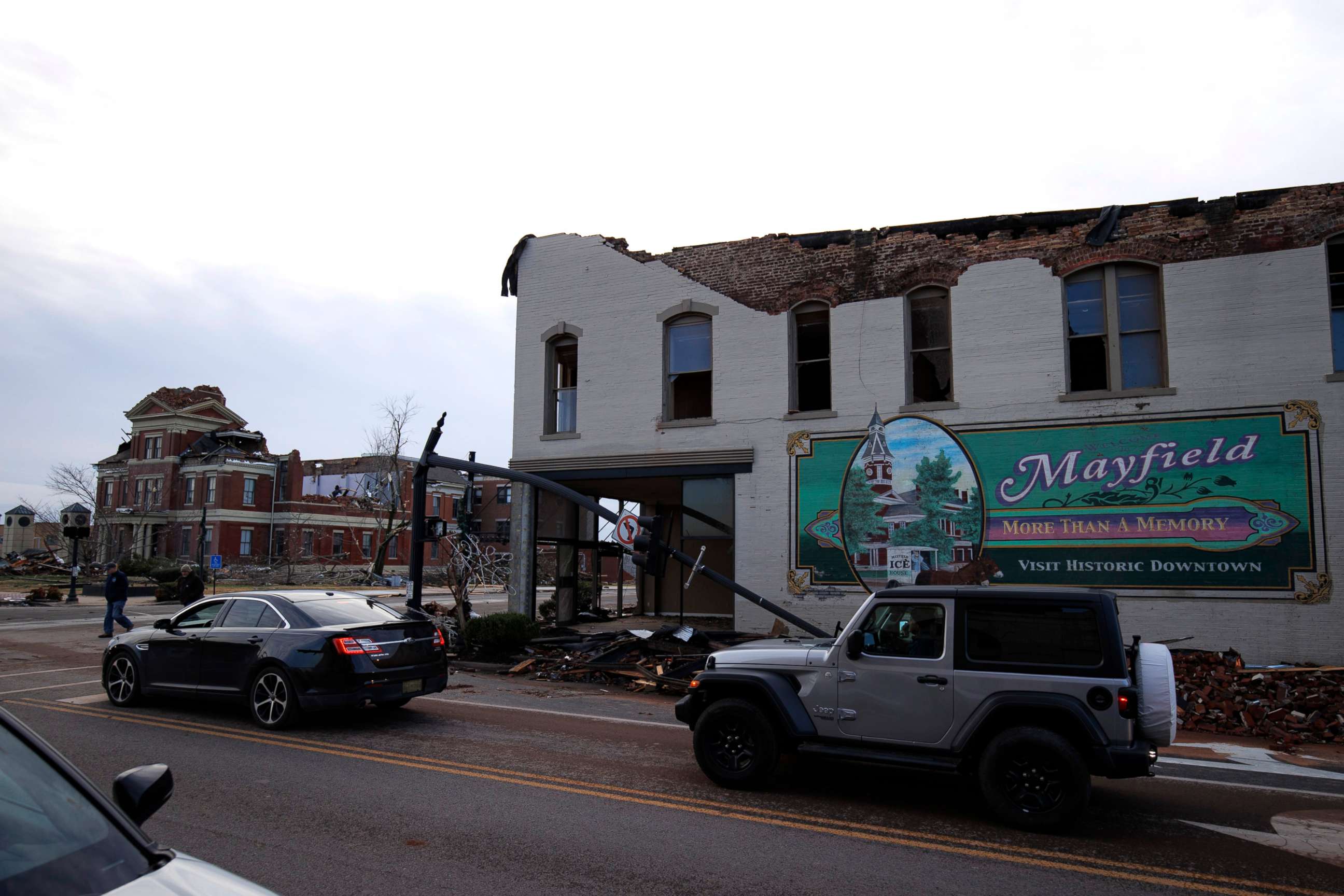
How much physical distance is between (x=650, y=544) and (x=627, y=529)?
2.16ft

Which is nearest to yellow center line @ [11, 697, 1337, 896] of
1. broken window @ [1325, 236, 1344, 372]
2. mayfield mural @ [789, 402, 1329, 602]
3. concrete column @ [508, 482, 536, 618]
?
mayfield mural @ [789, 402, 1329, 602]

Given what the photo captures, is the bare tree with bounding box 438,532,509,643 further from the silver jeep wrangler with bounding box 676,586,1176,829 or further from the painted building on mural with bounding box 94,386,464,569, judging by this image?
the painted building on mural with bounding box 94,386,464,569

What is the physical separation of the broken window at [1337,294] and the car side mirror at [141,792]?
54.2 ft

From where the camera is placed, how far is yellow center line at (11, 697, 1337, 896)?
5242 millimetres

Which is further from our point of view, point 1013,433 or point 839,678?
point 1013,433

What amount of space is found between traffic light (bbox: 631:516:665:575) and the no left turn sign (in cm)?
16

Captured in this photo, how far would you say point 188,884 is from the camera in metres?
2.42

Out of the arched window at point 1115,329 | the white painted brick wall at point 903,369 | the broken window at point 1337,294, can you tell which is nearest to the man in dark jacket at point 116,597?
the white painted brick wall at point 903,369

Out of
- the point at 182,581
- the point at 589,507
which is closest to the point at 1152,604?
the point at 589,507

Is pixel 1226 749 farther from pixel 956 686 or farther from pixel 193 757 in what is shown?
pixel 193 757

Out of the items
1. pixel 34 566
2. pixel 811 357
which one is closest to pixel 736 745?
pixel 811 357

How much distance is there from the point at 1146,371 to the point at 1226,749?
7.33 metres

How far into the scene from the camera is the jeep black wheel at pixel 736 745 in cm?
702

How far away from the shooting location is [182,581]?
1897 cm
